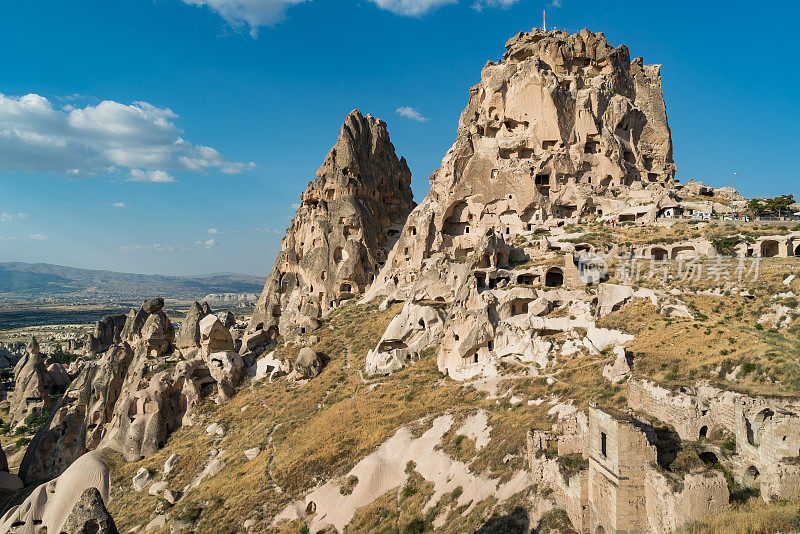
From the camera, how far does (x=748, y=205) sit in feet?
181

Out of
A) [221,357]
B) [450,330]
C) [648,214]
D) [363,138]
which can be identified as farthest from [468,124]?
[221,357]

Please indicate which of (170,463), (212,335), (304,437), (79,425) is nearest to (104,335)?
(79,425)

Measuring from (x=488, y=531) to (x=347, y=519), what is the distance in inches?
349

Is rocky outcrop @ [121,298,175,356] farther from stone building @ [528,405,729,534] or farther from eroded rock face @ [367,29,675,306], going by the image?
stone building @ [528,405,729,534]

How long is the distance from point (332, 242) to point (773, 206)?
51.9 meters

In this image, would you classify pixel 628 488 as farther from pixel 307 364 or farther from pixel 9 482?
pixel 9 482

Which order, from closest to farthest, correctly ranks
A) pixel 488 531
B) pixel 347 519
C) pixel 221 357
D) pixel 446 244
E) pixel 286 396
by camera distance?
pixel 488 531 → pixel 347 519 → pixel 286 396 → pixel 221 357 → pixel 446 244

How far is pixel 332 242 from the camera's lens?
64062 millimetres

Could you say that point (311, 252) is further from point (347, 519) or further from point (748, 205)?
point (748, 205)

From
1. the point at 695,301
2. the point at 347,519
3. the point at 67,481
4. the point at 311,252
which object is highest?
the point at 311,252

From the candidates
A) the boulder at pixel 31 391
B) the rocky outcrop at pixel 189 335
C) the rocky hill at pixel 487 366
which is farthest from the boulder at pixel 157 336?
the boulder at pixel 31 391

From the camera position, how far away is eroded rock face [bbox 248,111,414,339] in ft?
205

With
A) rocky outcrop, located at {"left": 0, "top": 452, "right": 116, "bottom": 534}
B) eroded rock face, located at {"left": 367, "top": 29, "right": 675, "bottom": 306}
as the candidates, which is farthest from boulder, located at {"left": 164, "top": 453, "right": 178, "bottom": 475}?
eroded rock face, located at {"left": 367, "top": 29, "right": 675, "bottom": 306}

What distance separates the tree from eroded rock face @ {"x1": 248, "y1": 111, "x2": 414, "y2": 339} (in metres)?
44.7
